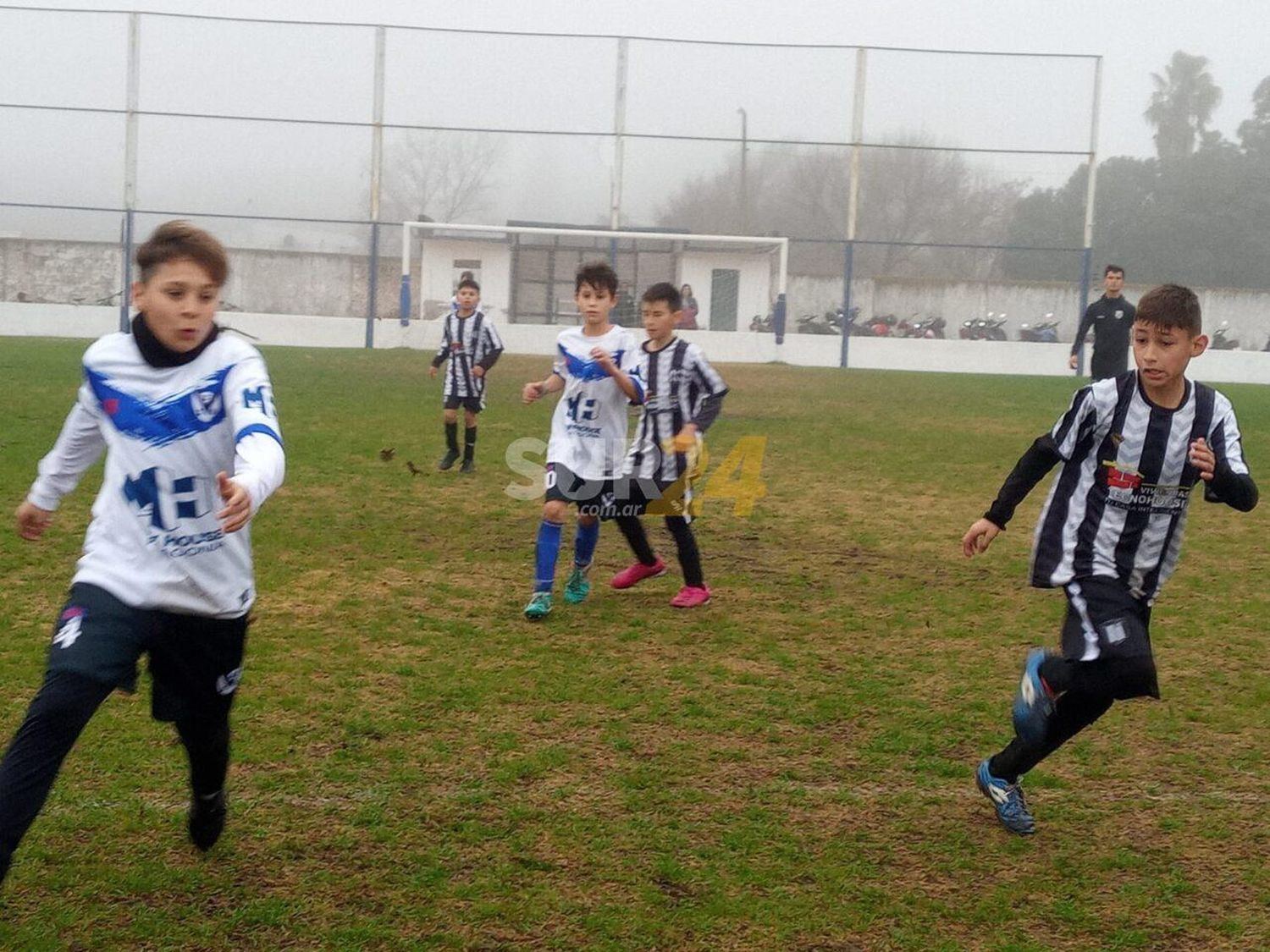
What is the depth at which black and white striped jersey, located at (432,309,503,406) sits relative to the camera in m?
11.7

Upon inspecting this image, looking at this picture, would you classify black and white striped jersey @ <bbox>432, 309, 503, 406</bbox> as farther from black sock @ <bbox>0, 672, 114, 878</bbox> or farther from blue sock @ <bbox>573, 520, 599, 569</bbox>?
black sock @ <bbox>0, 672, 114, 878</bbox>

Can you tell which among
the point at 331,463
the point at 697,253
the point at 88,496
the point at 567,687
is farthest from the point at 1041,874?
the point at 697,253

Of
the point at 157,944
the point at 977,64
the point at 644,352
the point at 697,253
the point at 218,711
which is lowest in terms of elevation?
the point at 157,944

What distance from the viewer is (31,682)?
5176mm

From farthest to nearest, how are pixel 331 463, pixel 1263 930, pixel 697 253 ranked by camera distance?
pixel 697 253 < pixel 331 463 < pixel 1263 930

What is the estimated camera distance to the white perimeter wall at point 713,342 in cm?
2912

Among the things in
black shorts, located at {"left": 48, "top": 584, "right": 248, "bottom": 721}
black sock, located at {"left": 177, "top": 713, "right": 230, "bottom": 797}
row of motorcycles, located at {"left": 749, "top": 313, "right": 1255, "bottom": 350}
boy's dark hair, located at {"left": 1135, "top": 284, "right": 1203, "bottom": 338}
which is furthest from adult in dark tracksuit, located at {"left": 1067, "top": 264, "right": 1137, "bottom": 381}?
row of motorcycles, located at {"left": 749, "top": 313, "right": 1255, "bottom": 350}

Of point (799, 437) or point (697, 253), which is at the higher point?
point (697, 253)

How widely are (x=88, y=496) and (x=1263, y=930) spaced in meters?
7.93

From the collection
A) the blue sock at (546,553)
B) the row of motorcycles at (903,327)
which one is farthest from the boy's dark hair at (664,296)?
the row of motorcycles at (903,327)

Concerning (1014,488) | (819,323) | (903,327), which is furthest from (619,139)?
(1014,488)

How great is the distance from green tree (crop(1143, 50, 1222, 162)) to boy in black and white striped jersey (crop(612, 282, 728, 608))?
7943 centimetres

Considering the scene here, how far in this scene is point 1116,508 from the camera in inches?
160

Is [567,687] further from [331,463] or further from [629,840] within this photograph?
[331,463]
